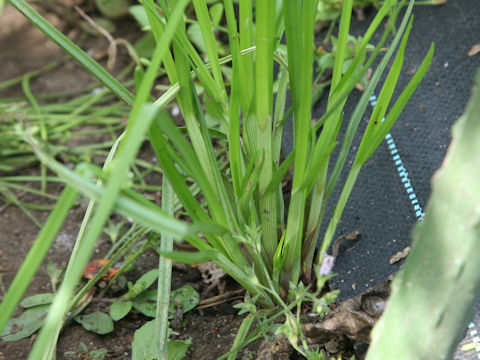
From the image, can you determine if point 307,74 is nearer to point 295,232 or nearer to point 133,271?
point 295,232

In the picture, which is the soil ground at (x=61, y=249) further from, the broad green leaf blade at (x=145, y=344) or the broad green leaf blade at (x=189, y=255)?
the broad green leaf blade at (x=189, y=255)

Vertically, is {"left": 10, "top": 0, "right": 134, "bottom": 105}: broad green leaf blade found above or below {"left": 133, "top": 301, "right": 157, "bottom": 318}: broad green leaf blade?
above

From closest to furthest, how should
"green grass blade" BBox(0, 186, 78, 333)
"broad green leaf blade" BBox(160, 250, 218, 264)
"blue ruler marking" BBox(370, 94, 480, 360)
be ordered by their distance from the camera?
"green grass blade" BBox(0, 186, 78, 333) → "broad green leaf blade" BBox(160, 250, 218, 264) → "blue ruler marking" BBox(370, 94, 480, 360)

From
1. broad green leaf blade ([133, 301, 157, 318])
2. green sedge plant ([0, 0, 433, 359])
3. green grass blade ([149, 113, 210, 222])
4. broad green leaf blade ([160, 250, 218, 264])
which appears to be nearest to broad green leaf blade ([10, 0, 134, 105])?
green sedge plant ([0, 0, 433, 359])

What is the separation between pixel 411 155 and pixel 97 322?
82cm

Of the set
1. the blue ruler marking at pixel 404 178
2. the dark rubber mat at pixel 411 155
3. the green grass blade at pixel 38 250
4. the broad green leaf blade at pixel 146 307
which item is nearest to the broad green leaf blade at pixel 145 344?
the broad green leaf blade at pixel 146 307

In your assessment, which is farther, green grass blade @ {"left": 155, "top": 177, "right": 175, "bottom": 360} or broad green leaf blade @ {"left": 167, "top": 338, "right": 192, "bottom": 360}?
broad green leaf blade @ {"left": 167, "top": 338, "right": 192, "bottom": 360}

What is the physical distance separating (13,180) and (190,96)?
45.6 inches

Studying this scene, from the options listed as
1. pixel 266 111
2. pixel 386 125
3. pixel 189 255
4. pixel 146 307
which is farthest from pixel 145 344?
pixel 386 125

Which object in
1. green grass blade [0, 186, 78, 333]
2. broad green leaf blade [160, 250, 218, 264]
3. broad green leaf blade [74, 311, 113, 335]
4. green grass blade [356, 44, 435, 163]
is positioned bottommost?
green grass blade [0, 186, 78, 333]

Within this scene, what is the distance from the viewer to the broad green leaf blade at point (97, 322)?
4.01 ft

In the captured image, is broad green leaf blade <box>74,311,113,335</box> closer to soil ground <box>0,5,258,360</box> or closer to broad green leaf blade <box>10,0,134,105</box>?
soil ground <box>0,5,258,360</box>

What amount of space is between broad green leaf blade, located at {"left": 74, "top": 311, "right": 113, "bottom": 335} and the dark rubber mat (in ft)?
1.68

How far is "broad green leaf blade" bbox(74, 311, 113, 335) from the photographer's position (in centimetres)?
122
